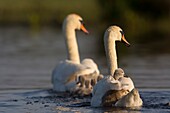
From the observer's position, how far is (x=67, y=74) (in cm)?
1535

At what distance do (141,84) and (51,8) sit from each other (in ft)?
107

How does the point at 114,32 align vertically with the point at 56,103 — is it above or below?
above

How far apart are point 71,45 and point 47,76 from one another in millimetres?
1173

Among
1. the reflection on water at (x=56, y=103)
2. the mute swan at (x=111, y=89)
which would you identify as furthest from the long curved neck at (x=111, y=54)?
the mute swan at (x=111, y=89)

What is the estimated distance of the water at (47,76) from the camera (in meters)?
12.7

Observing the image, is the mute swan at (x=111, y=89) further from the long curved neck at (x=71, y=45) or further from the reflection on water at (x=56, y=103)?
the long curved neck at (x=71, y=45)

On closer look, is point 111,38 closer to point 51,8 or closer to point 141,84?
point 141,84

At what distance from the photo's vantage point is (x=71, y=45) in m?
17.6

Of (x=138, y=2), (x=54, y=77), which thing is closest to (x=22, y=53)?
(x=54, y=77)

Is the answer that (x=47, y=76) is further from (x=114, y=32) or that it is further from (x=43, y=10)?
(x=43, y=10)

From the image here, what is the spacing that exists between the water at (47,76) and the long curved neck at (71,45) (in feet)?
2.87

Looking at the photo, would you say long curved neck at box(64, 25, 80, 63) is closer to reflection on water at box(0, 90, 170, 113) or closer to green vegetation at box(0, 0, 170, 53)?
reflection on water at box(0, 90, 170, 113)

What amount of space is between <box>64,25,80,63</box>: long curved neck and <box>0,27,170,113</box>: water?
87 cm

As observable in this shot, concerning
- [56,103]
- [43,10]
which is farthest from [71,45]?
[43,10]
